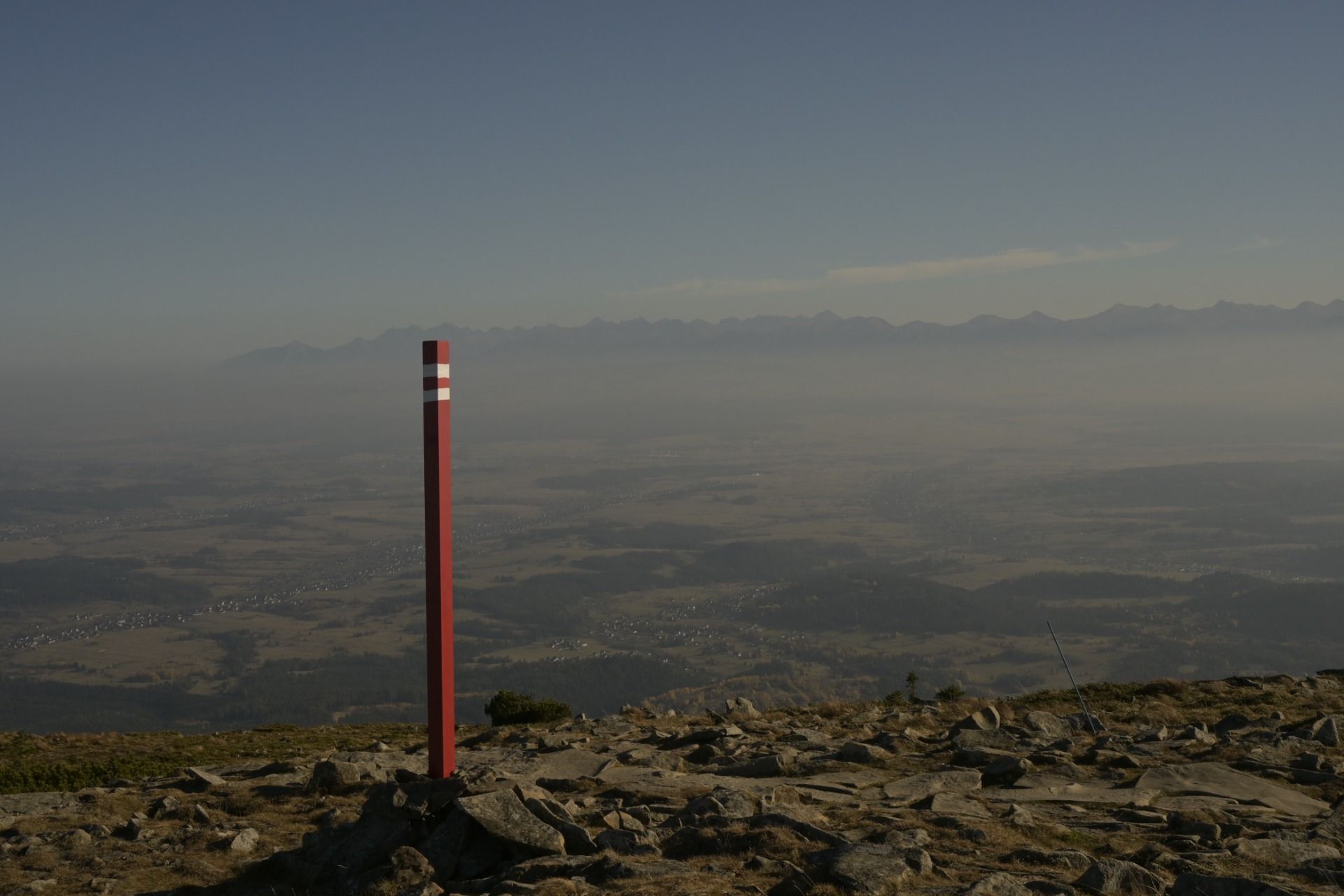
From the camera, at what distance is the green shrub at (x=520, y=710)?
24203 mm

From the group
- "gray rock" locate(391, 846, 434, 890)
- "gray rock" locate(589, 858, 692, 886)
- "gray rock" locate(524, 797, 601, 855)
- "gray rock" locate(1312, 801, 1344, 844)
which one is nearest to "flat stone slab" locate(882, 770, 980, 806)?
"gray rock" locate(1312, 801, 1344, 844)

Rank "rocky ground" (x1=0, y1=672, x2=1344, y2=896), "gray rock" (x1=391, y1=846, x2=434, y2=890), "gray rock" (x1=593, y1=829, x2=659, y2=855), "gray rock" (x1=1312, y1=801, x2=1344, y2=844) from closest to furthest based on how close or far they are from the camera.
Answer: "rocky ground" (x1=0, y1=672, x2=1344, y2=896)
"gray rock" (x1=391, y1=846, x2=434, y2=890)
"gray rock" (x1=593, y1=829, x2=659, y2=855)
"gray rock" (x1=1312, y1=801, x2=1344, y2=844)

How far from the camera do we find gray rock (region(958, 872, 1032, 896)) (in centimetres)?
850

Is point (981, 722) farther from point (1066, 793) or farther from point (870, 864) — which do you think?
point (870, 864)

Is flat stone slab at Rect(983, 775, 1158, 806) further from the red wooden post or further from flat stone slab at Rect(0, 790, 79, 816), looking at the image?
flat stone slab at Rect(0, 790, 79, 816)

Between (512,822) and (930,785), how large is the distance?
595 centimetres

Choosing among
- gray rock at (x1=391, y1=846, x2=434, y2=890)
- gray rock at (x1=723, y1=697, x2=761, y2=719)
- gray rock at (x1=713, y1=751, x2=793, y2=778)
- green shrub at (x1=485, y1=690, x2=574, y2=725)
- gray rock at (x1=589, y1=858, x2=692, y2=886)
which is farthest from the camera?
green shrub at (x1=485, y1=690, x2=574, y2=725)

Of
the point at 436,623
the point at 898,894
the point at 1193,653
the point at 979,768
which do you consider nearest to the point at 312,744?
the point at 436,623

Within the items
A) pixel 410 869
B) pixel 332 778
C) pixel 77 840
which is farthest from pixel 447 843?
pixel 77 840

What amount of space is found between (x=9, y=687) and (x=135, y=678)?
16.3m

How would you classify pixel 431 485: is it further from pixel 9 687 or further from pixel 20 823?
pixel 9 687

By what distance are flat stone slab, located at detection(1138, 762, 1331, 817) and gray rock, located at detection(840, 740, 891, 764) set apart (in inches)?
140

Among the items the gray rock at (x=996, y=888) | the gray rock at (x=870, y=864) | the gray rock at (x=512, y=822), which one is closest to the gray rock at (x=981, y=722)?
the gray rock at (x=870, y=864)

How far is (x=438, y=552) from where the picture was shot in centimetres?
1116
